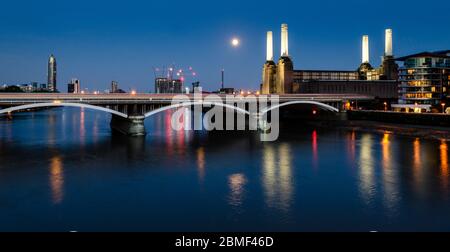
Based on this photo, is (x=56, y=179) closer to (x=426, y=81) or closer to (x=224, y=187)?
(x=224, y=187)

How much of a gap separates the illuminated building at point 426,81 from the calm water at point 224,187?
37334 mm

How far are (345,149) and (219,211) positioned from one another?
23211mm

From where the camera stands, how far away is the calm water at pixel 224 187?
17.3 m

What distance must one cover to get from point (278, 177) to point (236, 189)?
4.02 meters

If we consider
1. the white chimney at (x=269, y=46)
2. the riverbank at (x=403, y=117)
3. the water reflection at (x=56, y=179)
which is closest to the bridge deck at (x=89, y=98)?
the water reflection at (x=56, y=179)

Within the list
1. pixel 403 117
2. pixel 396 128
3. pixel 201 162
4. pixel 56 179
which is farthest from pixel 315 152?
pixel 403 117

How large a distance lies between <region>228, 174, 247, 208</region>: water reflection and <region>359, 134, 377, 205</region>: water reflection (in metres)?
5.61

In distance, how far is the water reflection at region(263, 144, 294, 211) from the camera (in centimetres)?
2047

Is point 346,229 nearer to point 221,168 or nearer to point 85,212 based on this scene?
point 85,212

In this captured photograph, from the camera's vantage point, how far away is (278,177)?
26.2m

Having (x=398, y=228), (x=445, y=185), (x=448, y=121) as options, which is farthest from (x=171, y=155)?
(x=448, y=121)

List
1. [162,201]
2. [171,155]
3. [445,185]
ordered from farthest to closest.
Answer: [171,155] → [445,185] → [162,201]

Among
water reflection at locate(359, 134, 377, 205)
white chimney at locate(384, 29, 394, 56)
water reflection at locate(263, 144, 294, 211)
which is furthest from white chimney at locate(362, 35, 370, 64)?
water reflection at locate(263, 144, 294, 211)
